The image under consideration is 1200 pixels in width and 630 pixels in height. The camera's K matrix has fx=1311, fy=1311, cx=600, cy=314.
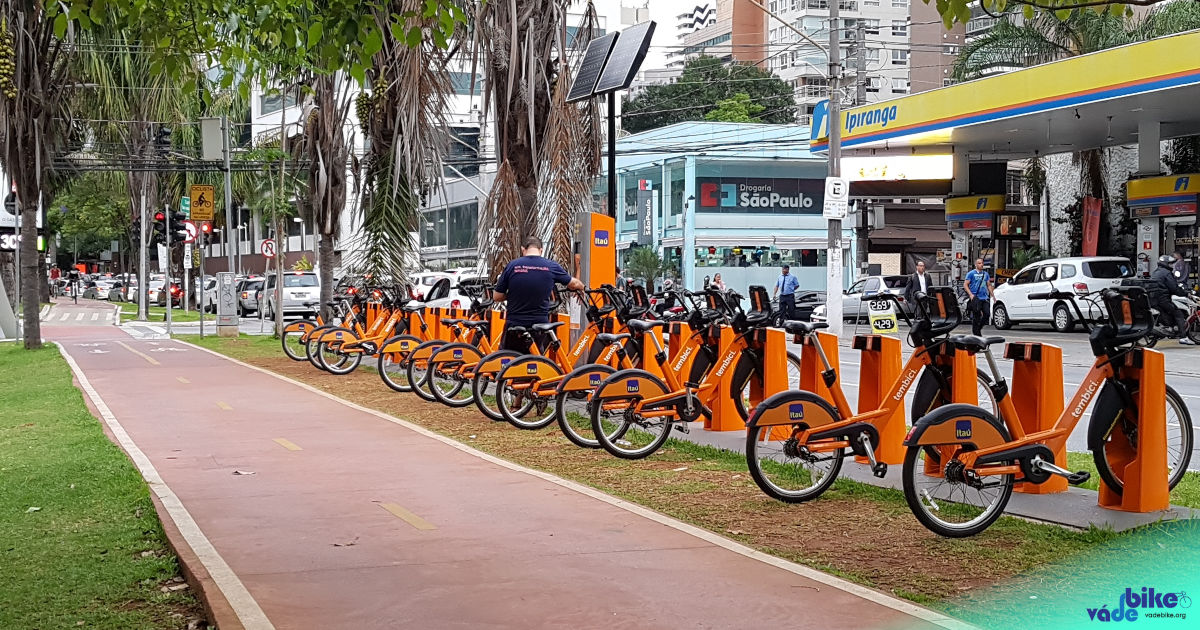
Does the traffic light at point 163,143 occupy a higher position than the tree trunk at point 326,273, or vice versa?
the traffic light at point 163,143

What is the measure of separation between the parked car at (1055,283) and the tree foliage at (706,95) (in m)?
→ 43.1

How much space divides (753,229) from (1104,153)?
18.2 metres

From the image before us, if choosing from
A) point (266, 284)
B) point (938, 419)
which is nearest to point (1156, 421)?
point (938, 419)

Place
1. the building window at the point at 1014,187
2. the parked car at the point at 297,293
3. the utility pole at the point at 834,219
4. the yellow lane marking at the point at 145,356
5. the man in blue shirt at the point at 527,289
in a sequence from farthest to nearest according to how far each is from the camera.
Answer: the building window at the point at 1014,187 → the parked car at the point at 297,293 → the utility pole at the point at 834,219 → the yellow lane marking at the point at 145,356 → the man in blue shirt at the point at 527,289

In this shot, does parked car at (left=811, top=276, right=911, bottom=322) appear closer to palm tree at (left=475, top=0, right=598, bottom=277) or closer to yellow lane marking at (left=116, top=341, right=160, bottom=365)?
yellow lane marking at (left=116, top=341, right=160, bottom=365)

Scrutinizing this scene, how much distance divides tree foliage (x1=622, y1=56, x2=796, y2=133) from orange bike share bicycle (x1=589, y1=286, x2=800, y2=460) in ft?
211

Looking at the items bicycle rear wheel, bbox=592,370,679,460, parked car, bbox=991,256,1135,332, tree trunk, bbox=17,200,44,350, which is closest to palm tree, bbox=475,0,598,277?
bicycle rear wheel, bbox=592,370,679,460

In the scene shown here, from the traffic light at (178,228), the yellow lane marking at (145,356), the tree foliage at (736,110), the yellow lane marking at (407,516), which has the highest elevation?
the tree foliage at (736,110)

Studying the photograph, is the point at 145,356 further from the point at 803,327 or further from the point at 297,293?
the point at 297,293

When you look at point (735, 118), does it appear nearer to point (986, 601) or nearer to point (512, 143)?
point (512, 143)

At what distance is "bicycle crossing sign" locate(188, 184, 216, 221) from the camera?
1286 inches

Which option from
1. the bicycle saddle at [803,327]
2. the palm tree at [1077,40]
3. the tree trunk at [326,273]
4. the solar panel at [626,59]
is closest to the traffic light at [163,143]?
the tree trunk at [326,273]

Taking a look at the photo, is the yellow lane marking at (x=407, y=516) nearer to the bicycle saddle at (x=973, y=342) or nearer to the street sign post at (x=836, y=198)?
the bicycle saddle at (x=973, y=342)

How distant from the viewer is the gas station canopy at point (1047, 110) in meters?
25.2
